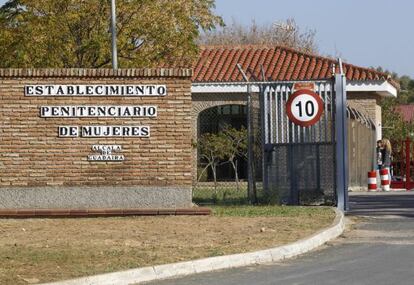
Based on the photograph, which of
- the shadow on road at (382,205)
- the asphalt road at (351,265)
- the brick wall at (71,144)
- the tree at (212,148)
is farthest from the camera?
the tree at (212,148)

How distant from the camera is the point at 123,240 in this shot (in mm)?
14547

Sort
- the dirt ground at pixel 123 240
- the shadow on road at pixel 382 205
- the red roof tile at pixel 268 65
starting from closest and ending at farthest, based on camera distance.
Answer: the dirt ground at pixel 123 240 < the shadow on road at pixel 382 205 < the red roof tile at pixel 268 65

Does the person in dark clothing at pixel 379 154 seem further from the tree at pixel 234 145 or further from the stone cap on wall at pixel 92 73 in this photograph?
the stone cap on wall at pixel 92 73

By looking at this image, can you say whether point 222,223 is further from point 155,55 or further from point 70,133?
point 155,55

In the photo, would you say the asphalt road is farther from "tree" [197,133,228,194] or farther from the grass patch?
"tree" [197,133,228,194]

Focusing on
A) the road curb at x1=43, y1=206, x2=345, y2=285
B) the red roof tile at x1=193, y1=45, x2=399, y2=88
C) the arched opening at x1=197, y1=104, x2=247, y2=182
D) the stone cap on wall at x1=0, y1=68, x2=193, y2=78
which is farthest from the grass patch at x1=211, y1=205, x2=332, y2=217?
the red roof tile at x1=193, y1=45, x2=399, y2=88

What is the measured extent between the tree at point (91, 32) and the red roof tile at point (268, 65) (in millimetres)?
7899

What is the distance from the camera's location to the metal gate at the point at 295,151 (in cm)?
2091

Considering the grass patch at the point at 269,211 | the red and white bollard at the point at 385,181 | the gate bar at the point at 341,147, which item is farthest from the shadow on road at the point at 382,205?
the red and white bollard at the point at 385,181

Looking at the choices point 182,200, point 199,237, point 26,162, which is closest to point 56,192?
point 26,162

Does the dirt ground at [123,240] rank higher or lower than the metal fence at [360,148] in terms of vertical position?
lower

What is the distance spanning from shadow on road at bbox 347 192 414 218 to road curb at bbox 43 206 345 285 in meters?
5.31

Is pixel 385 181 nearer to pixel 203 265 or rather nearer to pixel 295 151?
pixel 295 151

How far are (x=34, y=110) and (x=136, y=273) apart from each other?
27.5 ft
